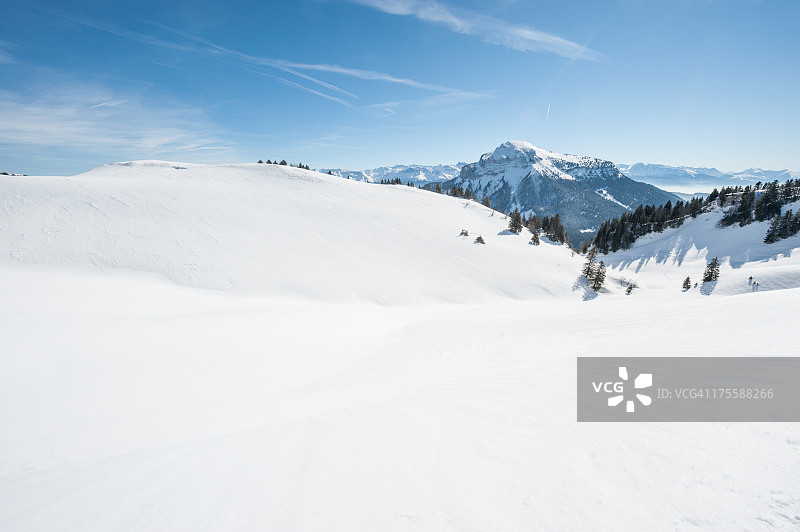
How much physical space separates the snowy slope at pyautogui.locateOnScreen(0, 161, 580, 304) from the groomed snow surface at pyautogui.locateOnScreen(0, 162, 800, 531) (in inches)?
17.4

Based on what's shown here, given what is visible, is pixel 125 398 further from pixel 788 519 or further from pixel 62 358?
pixel 788 519

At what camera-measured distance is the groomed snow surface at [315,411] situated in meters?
3.15

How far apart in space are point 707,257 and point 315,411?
10138 centimetres

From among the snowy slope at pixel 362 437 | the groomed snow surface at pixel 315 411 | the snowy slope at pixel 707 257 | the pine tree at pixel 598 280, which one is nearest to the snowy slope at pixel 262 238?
the groomed snow surface at pixel 315 411

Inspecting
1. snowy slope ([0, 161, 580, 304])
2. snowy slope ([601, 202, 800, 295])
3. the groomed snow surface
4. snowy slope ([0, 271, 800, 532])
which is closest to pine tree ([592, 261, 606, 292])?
snowy slope ([0, 161, 580, 304])

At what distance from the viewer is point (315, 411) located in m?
6.34

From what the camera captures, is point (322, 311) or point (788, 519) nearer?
point (788, 519)

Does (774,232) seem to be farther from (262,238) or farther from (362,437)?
(262,238)

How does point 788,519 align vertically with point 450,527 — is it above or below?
above

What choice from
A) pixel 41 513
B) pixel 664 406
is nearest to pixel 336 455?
pixel 41 513

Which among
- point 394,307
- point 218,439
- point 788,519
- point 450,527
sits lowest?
point 394,307

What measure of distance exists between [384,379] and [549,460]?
5.91 metres

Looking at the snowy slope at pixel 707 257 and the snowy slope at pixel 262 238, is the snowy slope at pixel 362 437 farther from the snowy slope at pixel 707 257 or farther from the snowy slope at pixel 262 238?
the snowy slope at pixel 707 257

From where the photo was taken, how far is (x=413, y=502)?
3.20m
